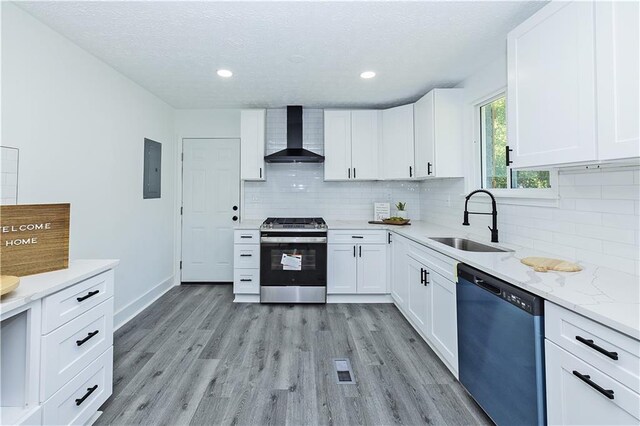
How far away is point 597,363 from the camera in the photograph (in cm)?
104

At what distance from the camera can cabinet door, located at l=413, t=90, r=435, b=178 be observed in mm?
3088

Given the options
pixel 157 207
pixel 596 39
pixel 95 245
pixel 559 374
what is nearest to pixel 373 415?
pixel 559 374

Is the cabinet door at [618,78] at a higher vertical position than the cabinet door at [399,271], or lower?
higher

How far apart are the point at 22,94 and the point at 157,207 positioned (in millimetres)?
1930

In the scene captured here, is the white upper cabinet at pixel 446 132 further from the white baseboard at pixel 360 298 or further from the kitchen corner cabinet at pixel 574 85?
the white baseboard at pixel 360 298

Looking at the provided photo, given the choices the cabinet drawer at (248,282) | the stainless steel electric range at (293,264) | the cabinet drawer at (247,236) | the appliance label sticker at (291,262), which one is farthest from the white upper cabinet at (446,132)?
the cabinet drawer at (248,282)

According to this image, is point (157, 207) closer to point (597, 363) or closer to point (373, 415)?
point (373, 415)

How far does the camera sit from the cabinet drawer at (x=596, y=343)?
92 cm

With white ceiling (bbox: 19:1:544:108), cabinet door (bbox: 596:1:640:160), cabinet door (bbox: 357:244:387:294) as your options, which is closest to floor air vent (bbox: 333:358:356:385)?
cabinet door (bbox: 357:244:387:294)

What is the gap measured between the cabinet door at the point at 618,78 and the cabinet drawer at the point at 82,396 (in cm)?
285

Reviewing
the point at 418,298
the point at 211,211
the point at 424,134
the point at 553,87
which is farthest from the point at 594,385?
the point at 211,211

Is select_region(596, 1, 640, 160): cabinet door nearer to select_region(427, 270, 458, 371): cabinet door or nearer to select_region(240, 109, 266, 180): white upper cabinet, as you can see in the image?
select_region(427, 270, 458, 371): cabinet door

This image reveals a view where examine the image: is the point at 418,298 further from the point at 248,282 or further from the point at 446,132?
Result: the point at 248,282

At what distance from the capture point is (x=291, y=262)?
11.2ft
